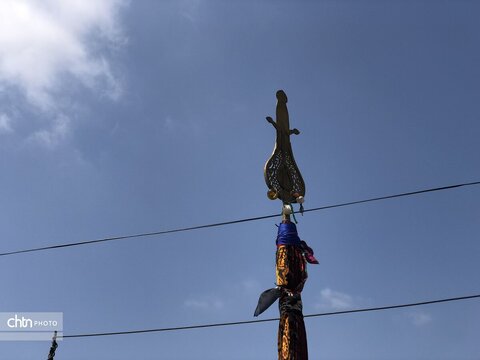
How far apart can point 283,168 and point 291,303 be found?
353cm

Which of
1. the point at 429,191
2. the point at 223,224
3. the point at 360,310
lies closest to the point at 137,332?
the point at 223,224

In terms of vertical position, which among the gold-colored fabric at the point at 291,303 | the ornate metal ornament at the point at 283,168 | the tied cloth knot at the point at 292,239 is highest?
the ornate metal ornament at the point at 283,168

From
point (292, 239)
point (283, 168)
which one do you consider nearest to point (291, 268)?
point (292, 239)

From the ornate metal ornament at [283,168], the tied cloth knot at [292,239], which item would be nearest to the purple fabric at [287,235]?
the tied cloth knot at [292,239]

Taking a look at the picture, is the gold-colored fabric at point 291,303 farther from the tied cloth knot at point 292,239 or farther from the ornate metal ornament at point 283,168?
the ornate metal ornament at point 283,168

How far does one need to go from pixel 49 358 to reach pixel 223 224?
260 inches

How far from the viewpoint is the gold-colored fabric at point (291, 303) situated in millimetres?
10016

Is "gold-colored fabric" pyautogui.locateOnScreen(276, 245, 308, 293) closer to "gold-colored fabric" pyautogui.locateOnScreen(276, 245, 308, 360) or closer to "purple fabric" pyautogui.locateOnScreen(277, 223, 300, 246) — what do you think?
"gold-colored fabric" pyautogui.locateOnScreen(276, 245, 308, 360)

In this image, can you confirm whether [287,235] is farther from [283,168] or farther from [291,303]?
[283,168]

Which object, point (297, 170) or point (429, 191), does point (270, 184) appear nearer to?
point (297, 170)

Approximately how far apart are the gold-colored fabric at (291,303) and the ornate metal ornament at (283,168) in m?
1.57

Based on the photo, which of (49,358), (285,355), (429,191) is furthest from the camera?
(49,358)

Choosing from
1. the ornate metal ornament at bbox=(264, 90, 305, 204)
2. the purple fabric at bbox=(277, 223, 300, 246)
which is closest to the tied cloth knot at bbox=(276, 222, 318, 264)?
the purple fabric at bbox=(277, 223, 300, 246)

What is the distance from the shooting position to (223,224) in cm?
1302
